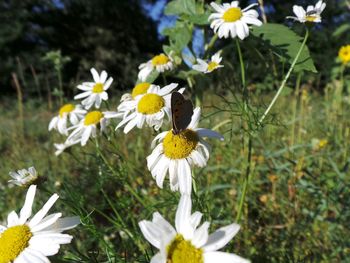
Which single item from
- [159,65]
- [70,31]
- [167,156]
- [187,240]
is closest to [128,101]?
[159,65]

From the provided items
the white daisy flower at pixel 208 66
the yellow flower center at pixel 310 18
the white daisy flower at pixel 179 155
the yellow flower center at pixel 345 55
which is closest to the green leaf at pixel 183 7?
the white daisy flower at pixel 208 66

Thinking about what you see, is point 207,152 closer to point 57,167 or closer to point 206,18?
point 206,18

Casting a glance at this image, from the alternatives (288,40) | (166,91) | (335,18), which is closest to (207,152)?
(166,91)

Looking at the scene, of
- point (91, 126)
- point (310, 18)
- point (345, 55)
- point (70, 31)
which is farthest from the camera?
point (70, 31)

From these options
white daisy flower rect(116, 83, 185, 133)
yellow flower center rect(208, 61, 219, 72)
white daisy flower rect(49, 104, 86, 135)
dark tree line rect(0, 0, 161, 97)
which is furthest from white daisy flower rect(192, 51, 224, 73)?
dark tree line rect(0, 0, 161, 97)

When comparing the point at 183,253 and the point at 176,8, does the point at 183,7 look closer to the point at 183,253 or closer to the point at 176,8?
the point at 176,8

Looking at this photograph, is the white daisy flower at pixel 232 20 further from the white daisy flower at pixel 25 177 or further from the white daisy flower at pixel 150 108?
the white daisy flower at pixel 25 177

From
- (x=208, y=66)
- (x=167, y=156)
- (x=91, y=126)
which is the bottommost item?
(x=91, y=126)
